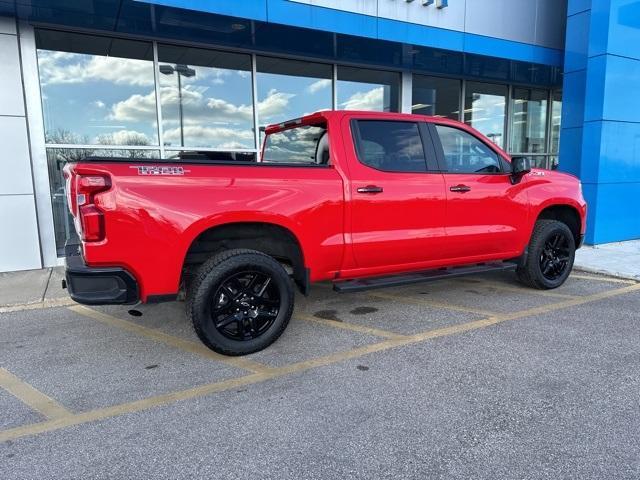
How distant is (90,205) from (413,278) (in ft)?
9.75

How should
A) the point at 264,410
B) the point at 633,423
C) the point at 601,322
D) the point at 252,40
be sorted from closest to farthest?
the point at 633,423 < the point at 264,410 < the point at 601,322 < the point at 252,40

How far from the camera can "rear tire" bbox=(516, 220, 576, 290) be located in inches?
220

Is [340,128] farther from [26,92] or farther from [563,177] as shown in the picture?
[26,92]

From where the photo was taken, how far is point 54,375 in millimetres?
3707

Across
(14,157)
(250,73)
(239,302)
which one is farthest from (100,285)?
(250,73)

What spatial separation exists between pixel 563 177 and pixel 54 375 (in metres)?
5.64

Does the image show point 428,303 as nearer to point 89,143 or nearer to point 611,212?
point 611,212

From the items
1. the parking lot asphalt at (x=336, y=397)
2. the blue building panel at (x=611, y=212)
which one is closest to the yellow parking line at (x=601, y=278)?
the parking lot asphalt at (x=336, y=397)

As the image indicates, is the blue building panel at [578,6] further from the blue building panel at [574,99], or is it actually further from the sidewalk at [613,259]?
the sidewalk at [613,259]

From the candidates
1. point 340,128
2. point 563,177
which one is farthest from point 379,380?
point 563,177

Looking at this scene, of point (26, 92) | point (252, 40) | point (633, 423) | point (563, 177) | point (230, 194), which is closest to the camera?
point (633, 423)

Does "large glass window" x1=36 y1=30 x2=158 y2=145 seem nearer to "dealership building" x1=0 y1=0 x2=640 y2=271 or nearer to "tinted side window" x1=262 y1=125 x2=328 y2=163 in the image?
"dealership building" x1=0 y1=0 x2=640 y2=271

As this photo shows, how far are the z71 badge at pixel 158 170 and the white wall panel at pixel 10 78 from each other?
4.86 metres

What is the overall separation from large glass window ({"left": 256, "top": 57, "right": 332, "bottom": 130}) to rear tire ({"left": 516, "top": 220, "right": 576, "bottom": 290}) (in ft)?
18.1
